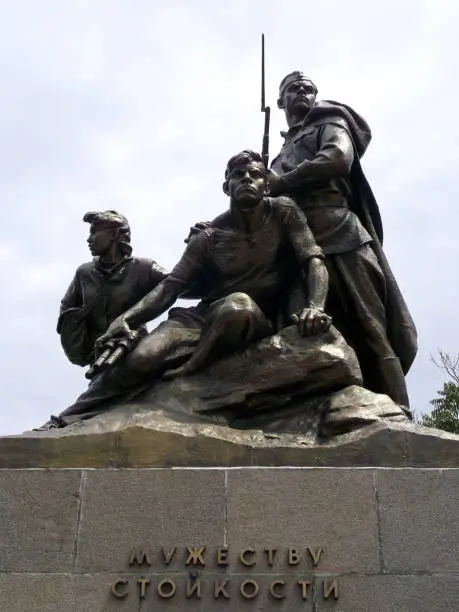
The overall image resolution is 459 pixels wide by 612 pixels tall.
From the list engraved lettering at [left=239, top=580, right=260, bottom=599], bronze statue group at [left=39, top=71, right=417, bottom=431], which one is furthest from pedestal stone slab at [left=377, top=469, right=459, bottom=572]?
bronze statue group at [left=39, top=71, right=417, bottom=431]

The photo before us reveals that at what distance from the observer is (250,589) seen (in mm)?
5684

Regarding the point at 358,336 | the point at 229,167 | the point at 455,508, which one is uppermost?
the point at 229,167

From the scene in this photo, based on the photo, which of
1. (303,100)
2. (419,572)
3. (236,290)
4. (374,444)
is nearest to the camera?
(419,572)

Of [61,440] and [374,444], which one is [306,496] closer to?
[374,444]

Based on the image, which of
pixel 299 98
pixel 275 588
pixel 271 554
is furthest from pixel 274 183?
pixel 275 588

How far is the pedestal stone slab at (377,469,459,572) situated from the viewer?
5.78 meters

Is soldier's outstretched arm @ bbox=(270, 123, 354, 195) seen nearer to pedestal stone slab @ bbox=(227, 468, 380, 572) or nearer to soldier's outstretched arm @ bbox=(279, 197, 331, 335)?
soldier's outstretched arm @ bbox=(279, 197, 331, 335)

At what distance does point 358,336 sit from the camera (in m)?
7.84

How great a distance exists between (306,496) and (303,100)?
479 centimetres

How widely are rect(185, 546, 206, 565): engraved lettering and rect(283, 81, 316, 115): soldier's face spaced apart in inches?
202

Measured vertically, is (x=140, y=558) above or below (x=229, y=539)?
below

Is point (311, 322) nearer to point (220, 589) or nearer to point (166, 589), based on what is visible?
point (220, 589)

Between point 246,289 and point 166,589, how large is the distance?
287 cm

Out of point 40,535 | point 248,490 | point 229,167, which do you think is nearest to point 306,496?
point 248,490
